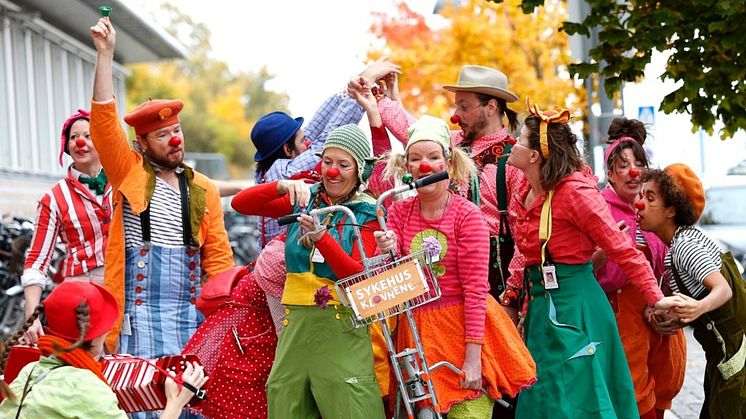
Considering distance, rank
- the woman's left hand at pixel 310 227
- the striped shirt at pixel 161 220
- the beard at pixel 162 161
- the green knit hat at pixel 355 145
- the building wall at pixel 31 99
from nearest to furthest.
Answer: the woman's left hand at pixel 310 227 → the green knit hat at pixel 355 145 → the striped shirt at pixel 161 220 → the beard at pixel 162 161 → the building wall at pixel 31 99

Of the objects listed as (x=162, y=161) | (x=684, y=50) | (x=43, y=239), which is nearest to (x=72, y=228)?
(x=43, y=239)

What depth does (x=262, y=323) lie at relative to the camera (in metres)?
6.29

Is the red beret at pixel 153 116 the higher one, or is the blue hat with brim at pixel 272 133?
the red beret at pixel 153 116

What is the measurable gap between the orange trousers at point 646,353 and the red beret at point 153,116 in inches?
107

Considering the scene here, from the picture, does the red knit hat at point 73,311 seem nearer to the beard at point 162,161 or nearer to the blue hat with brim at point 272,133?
the beard at point 162,161

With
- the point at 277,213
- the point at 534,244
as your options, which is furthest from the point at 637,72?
the point at 277,213

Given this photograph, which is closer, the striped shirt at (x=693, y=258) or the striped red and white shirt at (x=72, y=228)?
the striped shirt at (x=693, y=258)

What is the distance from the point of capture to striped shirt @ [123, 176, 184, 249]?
6.40 meters

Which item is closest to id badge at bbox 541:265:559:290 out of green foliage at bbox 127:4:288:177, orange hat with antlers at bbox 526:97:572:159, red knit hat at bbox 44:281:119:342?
orange hat with antlers at bbox 526:97:572:159

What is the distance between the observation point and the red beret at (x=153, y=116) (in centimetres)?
636

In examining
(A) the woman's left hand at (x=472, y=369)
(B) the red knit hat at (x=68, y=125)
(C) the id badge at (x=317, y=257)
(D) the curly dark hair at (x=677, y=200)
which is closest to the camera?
(A) the woman's left hand at (x=472, y=369)

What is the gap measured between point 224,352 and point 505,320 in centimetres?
156

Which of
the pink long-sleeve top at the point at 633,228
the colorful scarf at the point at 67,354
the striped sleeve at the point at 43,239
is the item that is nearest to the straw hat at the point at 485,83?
the pink long-sleeve top at the point at 633,228

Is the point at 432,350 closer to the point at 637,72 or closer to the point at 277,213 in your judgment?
the point at 277,213
